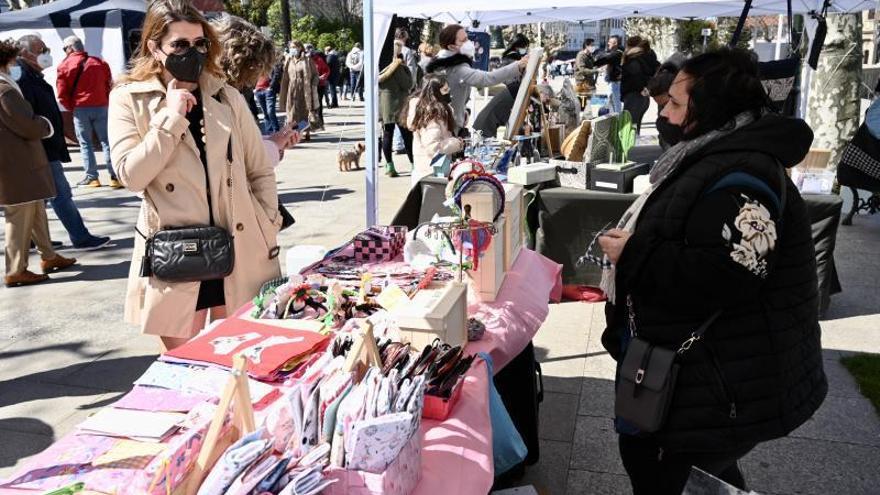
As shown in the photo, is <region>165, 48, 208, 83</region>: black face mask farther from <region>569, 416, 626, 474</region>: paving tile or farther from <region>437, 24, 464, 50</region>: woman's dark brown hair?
<region>437, 24, 464, 50</region>: woman's dark brown hair

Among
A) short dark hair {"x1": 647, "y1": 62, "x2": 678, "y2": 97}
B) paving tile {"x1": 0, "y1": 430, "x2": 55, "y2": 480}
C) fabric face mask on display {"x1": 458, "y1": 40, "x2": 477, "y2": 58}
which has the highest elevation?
fabric face mask on display {"x1": 458, "y1": 40, "x2": 477, "y2": 58}

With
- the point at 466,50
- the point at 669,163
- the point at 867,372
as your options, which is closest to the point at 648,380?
the point at 669,163

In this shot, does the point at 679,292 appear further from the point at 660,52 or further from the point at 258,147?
the point at 660,52

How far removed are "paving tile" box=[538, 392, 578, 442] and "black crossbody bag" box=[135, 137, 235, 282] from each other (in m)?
1.67

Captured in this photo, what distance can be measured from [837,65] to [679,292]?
6.85m

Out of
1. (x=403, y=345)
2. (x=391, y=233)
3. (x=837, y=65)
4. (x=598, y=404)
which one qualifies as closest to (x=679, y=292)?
(x=403, y=345)

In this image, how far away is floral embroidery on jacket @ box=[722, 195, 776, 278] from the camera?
163 centimetres

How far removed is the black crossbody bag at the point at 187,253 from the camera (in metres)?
2.33

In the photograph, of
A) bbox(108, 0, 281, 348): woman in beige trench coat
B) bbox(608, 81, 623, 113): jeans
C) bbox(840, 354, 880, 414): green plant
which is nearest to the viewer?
bbox(108, 0, 281, 348): woman in beige trench coat

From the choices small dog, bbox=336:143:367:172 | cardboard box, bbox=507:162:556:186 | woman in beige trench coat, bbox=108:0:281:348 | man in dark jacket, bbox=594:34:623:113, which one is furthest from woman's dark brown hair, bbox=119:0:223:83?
man in dark jacket, bbox=594:34:623:113

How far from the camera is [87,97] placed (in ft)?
27.3

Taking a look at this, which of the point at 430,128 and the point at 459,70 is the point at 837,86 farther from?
the point at 430,128

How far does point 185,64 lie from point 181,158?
0.30 meters

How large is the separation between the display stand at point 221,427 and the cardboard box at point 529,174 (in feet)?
10.9
